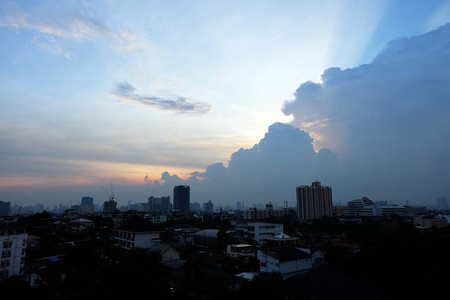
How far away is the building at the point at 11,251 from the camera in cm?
3019

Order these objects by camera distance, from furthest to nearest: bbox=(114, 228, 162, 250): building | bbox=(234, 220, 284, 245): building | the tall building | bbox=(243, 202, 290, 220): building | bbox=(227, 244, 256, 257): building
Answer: bbox=(243, 202, 290, 220): building, the tall building, bbox=(234, 220, 284, 245): building, bbox=(114, 228, 162, 250): building, bbox=(227, 244, 256, 257): building

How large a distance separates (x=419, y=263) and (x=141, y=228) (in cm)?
3443

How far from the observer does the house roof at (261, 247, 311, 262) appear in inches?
1129

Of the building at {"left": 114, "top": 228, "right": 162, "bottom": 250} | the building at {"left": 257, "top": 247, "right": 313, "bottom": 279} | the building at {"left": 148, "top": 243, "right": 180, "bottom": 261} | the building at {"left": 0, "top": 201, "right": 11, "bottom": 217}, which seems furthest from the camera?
the building at {"left": 0, "top": 201, "right": 11, "bottom": 217}

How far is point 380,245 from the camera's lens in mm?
27469

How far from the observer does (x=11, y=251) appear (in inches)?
1217

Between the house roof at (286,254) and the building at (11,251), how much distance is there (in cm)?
2669

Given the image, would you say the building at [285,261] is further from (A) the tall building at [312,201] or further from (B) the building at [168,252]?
(A) the tall building at [312,201]

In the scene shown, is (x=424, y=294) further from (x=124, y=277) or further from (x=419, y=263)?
(x=124, y=277)

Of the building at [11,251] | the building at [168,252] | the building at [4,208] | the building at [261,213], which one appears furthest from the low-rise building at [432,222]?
the building at [4,208]

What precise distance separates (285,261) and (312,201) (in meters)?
89.9

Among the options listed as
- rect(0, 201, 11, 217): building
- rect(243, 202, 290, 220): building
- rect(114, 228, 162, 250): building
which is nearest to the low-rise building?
rect(243, 202, 290, 220): building

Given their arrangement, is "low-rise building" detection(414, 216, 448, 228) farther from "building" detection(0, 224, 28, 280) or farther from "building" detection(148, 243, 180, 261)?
"building" detection(0, 224, 28, 280)

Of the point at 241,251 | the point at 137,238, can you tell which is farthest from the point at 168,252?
the point at 241,251
